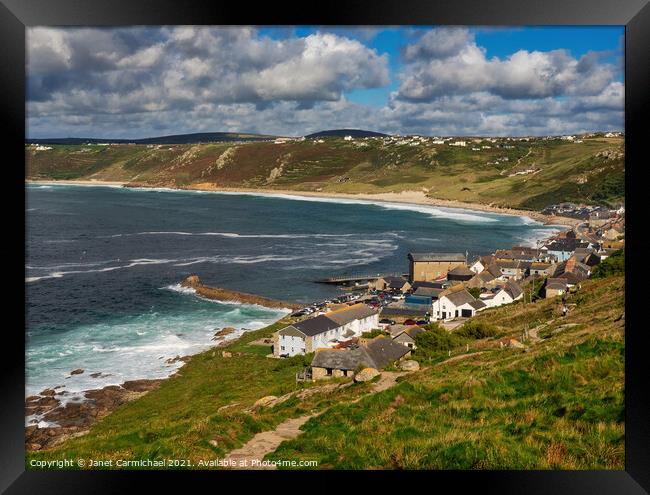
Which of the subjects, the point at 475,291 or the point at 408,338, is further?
the point at 475,291

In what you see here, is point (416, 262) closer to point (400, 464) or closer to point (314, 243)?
point (314, 243)

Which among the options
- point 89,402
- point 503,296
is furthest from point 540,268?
point 89,402

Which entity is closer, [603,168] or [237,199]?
[603,168]

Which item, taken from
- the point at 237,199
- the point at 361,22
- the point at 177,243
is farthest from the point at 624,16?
the point at 237,199

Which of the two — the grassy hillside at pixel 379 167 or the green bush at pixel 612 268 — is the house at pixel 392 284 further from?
the grassy hillside at pixel 379 167

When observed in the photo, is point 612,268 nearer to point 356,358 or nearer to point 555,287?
point 555,287

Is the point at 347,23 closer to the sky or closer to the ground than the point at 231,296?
closer to the sky
